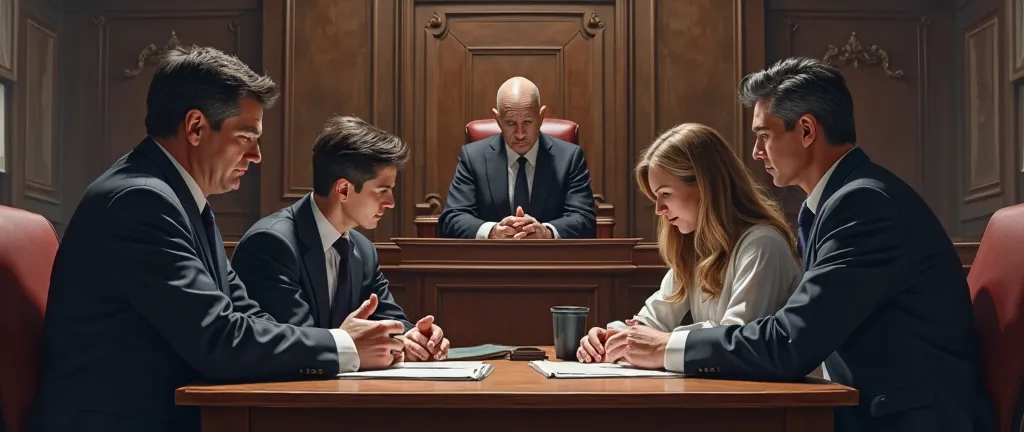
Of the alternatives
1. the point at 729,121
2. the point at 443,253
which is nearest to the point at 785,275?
the point at 443,253

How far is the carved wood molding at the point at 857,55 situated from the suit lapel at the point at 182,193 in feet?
19.9

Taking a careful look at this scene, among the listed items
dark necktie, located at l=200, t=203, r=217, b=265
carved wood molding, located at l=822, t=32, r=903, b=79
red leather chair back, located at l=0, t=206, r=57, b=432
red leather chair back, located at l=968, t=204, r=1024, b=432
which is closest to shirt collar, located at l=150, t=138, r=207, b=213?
dark necktie, located at l=200, t=203, r=217, b=265

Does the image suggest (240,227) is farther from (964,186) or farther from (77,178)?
(964,186)

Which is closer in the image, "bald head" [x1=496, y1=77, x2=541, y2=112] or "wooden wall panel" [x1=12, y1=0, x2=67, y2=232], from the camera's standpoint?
"bald head" [x1=496, y1=77, x2=541, y2=112]

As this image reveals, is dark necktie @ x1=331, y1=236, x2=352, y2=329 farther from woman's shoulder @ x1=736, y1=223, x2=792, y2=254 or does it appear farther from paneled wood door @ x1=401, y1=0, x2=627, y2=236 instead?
paneled wood door @ x1=401, y1=0, x2=627, y2=236

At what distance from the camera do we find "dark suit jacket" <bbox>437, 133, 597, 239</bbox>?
5422 mm

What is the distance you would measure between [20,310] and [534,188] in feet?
12.0

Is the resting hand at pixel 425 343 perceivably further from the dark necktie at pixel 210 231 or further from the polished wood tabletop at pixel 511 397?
the polished wood tabletop at pixel 511 397

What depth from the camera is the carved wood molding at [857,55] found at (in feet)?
24.2

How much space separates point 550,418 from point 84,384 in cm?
87

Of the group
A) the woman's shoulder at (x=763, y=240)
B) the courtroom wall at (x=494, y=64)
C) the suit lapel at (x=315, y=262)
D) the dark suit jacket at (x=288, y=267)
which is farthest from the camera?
the courtroom wall at (x=494, y=64)

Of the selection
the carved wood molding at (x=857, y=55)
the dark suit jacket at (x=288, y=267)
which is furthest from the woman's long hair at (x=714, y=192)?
the carved wood molding at (x=857, y=55)

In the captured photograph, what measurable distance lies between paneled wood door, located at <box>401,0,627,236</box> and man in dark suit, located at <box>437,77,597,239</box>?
1.62 m

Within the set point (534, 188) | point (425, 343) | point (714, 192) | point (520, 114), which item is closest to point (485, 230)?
point (534, 188)
